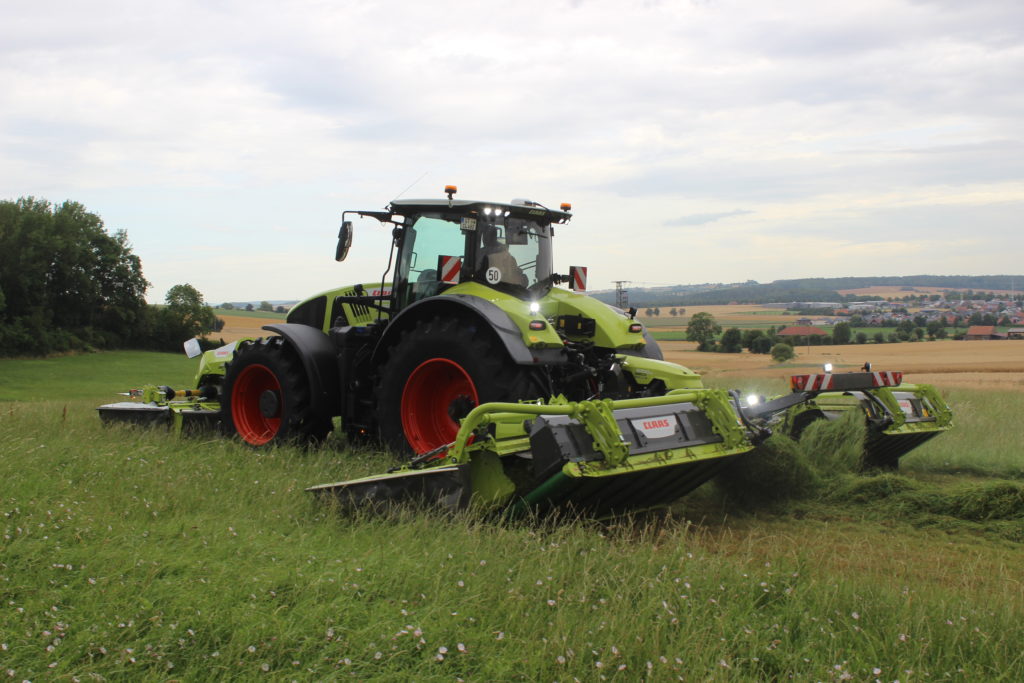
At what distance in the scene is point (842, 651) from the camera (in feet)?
11.3

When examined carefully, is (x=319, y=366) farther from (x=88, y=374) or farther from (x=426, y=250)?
(x=88, y=374)

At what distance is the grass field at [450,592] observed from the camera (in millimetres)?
3184

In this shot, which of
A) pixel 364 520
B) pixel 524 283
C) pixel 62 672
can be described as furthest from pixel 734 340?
pixel 62 672

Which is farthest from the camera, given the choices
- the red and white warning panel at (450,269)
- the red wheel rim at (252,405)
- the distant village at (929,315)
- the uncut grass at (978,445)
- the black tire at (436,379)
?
the distant village at (929,315)

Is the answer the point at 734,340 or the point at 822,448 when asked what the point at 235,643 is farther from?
the point at 734,340

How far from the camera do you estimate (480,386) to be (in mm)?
6141

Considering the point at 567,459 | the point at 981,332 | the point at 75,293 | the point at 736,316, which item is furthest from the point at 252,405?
the point at 75,293

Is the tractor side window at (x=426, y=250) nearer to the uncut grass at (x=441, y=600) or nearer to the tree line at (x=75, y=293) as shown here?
the uncut grass at (x=441, y=600)

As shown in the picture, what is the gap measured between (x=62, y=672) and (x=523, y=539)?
7.47 ft

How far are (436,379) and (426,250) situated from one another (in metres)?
1.41

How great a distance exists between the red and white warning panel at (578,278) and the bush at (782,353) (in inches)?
883

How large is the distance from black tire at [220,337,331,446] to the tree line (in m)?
37.8

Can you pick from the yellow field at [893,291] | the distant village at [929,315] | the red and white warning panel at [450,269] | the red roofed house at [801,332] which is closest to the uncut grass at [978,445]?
the red and white warning panel at [450,269]

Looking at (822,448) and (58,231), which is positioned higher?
(58,231)
